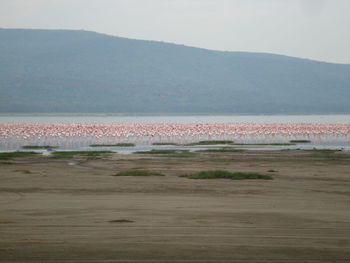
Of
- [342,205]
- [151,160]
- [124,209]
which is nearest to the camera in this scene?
[124,209]

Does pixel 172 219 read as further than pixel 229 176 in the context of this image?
No

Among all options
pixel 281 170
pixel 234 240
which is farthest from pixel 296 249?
pixel 281 170

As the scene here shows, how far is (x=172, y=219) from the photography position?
10789 mm

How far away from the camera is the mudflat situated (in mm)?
8422

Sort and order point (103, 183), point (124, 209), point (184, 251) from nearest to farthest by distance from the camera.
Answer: point (184, 251), point (124, 209), point (103, 183)

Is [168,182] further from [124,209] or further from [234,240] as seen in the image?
[234,240]

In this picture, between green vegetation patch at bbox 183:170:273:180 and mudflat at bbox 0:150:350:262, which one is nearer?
mudflat at bbox 0:150:350:262

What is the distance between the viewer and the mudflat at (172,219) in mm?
8422

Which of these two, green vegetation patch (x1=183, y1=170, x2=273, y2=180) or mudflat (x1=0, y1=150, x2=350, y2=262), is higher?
mudflat (x1=0, y1=150, x2=350, y2=262)

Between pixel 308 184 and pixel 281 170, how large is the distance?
5.46m

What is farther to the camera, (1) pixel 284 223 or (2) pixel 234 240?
(1) pixel 284 223

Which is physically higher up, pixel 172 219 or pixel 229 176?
pixel 172 219

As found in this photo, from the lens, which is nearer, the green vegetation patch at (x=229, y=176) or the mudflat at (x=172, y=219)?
the mudflat at (x=172, y=219)

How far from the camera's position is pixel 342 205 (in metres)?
12.8
